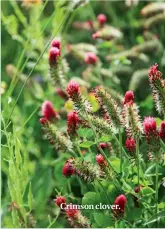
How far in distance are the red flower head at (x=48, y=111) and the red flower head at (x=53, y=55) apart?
0.14 m

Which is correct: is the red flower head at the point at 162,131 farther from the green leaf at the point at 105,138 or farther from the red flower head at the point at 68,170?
the red flower head at the point at 68,170

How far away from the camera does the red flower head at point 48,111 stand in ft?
7.27

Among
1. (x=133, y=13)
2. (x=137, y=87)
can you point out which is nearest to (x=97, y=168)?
(x=137, y=87)

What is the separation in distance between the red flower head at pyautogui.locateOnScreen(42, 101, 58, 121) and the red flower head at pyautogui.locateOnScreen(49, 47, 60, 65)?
14cm

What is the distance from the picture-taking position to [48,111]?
224 cm

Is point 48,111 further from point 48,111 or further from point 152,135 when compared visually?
point 152,135

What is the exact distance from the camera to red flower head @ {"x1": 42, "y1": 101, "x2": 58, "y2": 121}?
2.21 metres

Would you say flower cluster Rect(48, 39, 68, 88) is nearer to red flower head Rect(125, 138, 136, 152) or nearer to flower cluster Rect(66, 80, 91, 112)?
flower cluster Rect(66, 80, 91, 112)

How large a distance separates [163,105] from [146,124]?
77 mm

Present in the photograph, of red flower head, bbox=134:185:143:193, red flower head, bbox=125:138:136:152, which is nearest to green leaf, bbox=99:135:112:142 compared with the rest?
red flower head, bbox=125:138:136:152

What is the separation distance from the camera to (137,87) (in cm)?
268

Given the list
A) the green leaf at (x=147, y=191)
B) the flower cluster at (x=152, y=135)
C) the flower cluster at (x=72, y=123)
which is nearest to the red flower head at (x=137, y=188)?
the green leaf at (x=147, y=191)

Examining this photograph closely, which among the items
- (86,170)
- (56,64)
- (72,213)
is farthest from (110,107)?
(56,64)

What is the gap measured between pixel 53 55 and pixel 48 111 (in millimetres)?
234
